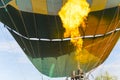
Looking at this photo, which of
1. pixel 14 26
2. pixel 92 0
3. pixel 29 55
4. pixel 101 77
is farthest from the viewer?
pixel 101 77

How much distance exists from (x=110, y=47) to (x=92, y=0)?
3871 millimetres

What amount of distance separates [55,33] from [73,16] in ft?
3.91

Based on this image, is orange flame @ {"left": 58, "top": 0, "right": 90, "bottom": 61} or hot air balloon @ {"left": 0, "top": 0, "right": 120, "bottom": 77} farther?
orange flame @ {"left": 58, "top": 0, "right": 90, "bottom": 61}

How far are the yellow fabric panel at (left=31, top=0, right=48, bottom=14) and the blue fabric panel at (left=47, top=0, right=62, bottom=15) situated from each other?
18 cm

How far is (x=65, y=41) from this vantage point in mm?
23016

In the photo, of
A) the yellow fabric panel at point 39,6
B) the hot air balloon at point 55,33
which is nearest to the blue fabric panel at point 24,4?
the hot air balloon at point 55,33

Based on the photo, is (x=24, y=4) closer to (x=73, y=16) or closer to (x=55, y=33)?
(x=55, y=33)

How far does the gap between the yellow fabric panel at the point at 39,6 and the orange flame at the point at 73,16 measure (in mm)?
850

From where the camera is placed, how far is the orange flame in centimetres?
2165

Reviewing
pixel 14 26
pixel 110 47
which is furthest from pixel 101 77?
pixel 14 26

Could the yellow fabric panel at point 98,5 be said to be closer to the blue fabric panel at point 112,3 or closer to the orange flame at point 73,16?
the blue fabric panel at point 112,3

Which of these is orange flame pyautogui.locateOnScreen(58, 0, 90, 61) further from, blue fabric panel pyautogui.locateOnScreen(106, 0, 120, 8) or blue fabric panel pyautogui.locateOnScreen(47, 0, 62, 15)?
blue fabric panel pyautogui.locateOnScreen(106, 0, 120, 8)

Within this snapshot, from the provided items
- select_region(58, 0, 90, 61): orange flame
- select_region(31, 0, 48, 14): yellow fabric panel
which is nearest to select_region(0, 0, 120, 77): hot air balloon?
select_region(31, 0, 48, 14): yellow fabric panel

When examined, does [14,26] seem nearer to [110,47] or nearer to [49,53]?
[49,53]
